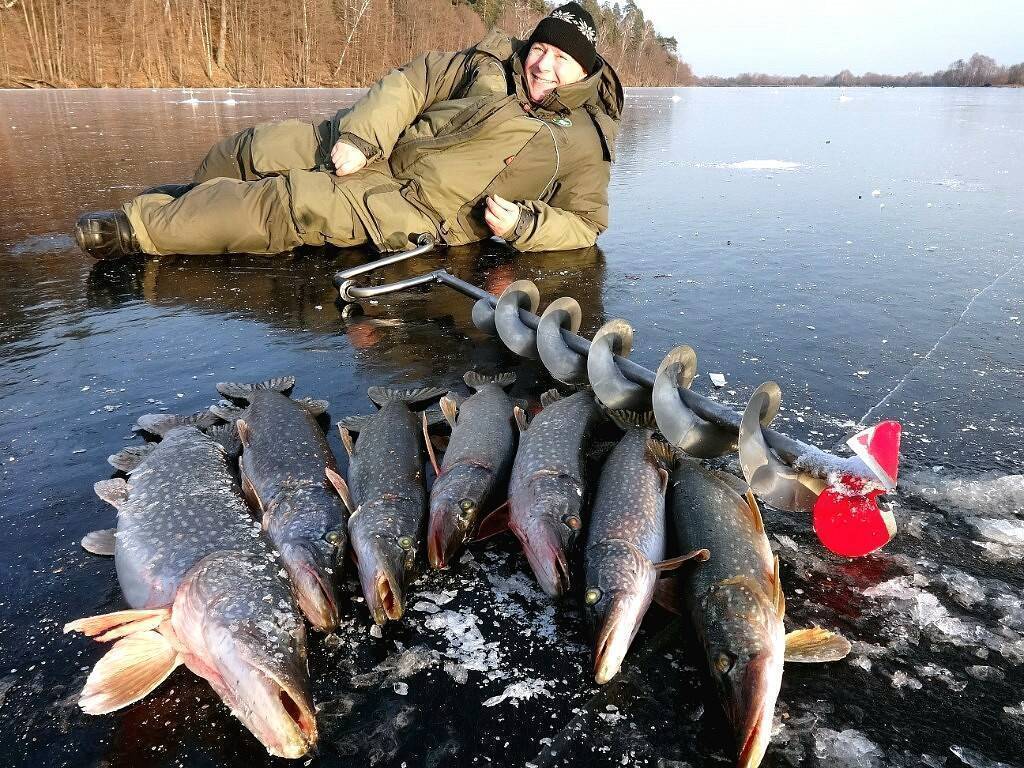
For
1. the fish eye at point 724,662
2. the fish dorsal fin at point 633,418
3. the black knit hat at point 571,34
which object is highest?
the black knit hat at point 571,34

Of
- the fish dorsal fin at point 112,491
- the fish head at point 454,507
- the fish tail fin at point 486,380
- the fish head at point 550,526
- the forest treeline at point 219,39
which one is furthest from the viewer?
the forest treeline at point 219,39

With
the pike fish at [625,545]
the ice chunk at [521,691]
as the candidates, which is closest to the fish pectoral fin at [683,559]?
the pike fish at [625,545]

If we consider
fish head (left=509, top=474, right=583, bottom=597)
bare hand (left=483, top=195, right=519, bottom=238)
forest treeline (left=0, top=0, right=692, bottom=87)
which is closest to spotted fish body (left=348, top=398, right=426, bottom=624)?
fish head (left=509, top=474, right=583, bottom=597)

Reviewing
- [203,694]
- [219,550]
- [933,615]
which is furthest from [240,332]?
[933,615]

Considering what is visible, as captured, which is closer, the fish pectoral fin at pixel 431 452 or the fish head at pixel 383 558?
the fish head at pixel 383 558

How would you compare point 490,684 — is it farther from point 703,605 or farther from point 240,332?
point 240,332

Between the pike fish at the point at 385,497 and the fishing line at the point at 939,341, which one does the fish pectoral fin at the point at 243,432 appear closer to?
the pike fish at the point at 385,497

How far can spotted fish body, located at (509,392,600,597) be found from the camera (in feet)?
7.50

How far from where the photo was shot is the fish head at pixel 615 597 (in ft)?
6.20

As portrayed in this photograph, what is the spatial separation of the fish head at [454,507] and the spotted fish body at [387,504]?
7 cm

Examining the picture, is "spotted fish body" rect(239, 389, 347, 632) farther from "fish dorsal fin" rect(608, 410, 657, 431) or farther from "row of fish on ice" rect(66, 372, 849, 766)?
"fish dorsal fin" rect(608, 410, 657, 431)

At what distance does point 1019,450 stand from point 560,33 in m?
4.75

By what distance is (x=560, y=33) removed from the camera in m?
5.75

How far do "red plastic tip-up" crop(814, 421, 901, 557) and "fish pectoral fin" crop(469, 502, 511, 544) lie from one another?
112 centimetres
